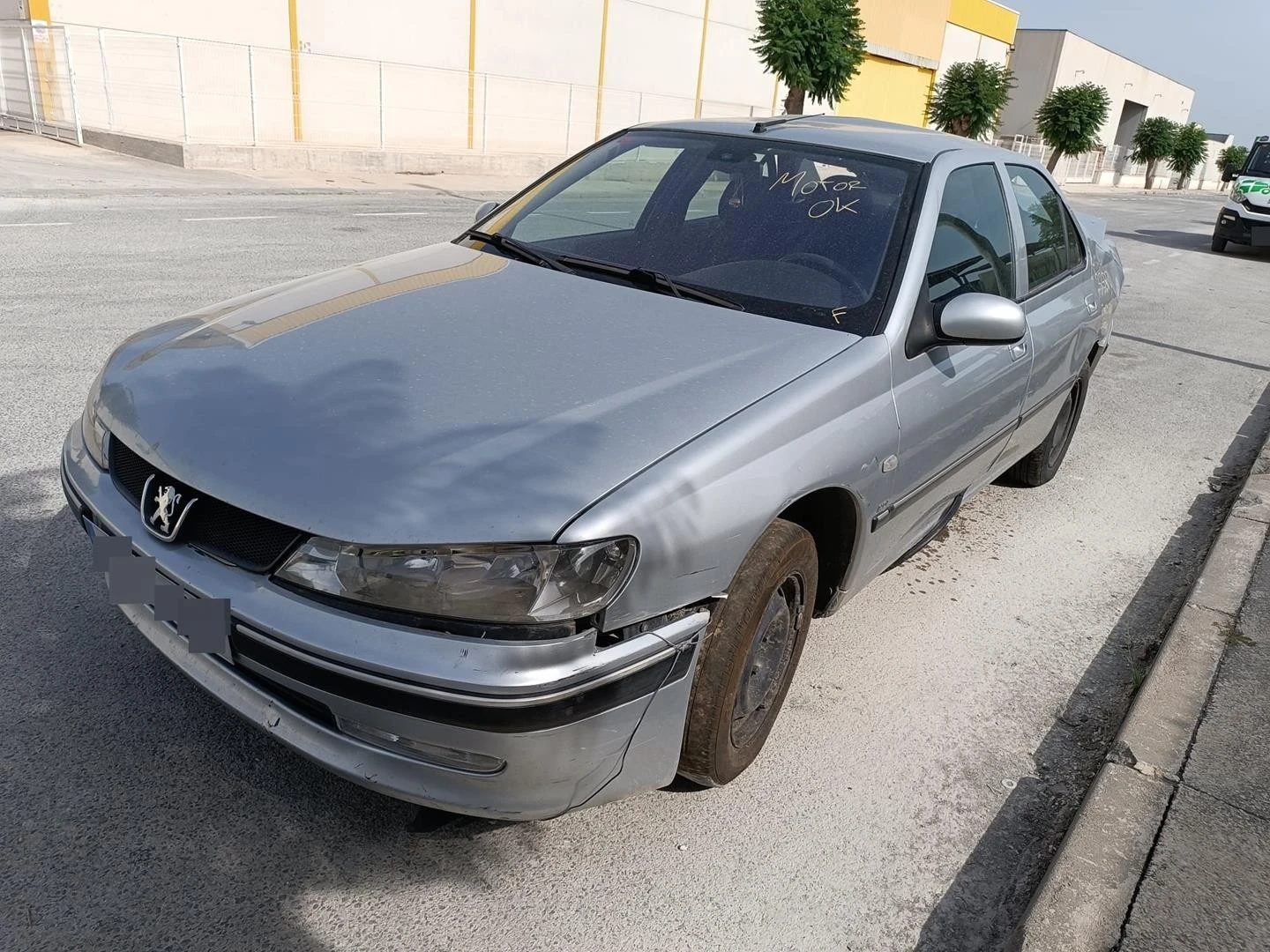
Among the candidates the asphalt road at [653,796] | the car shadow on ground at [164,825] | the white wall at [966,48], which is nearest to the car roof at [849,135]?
the asphalt road at [653,796]

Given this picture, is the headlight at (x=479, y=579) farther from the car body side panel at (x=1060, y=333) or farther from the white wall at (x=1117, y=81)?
the white wall at (x=1117, y=81)

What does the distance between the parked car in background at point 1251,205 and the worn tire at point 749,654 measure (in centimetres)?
1844

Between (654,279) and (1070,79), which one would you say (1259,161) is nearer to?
(654,279)

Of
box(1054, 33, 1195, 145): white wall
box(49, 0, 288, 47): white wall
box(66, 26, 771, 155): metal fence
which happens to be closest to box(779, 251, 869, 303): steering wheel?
box(66, 26, 771, 155): metal fence

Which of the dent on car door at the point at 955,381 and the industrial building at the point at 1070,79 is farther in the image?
the industrial building at the point at 1070,79

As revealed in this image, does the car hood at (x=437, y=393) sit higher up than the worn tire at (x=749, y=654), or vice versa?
the car hood at (x=437, y=393)

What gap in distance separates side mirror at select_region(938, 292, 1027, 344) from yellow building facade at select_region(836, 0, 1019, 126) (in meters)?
37.0

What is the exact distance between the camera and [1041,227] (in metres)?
4.39

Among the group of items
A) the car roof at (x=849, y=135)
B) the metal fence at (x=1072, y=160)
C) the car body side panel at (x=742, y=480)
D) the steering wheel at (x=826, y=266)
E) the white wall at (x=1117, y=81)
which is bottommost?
the metal fence at (x=1072, y=160)

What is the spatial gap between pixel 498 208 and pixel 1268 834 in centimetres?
330

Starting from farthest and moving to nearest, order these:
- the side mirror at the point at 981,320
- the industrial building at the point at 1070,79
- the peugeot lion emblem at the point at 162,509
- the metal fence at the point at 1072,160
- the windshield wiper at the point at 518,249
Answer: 1. the industrial building at the point at 1070,79
2. the metal fence at the point at 1072,160
3. the windshield wiper at the point at 518,249
4. the side mirror at the point at 981,320
5. the peugeot lion emblem at the point at 162,509

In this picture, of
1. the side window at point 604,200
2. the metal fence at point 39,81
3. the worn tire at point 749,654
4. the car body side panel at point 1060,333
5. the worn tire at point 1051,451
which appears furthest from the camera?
the metal fence at point 39,81

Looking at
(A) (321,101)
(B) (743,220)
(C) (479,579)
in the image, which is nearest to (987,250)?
(B) (743,220)

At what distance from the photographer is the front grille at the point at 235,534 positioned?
2.12 metres
